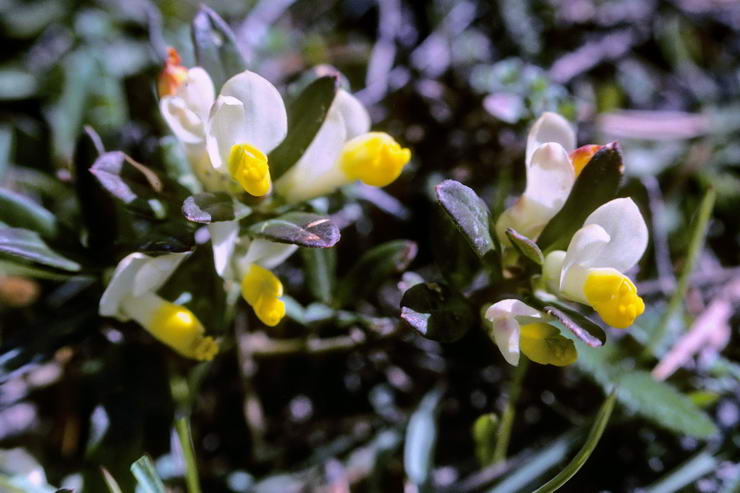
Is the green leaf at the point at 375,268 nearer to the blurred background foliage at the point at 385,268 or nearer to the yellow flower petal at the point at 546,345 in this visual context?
the blurred background foliage at the point at 385,268

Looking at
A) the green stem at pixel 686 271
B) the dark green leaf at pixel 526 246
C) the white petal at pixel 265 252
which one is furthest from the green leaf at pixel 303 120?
the green stem at pixel 686 271

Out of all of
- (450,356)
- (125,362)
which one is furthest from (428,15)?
(125,362)

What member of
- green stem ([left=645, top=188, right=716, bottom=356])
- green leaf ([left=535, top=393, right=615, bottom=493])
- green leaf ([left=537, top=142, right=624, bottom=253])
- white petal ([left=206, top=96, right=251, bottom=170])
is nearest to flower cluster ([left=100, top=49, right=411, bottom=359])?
white petal ([left=206, top=96, right=251, bottom=170])

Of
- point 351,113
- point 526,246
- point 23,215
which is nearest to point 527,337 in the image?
point 526,246

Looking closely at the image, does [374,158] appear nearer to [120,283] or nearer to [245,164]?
[245,164]

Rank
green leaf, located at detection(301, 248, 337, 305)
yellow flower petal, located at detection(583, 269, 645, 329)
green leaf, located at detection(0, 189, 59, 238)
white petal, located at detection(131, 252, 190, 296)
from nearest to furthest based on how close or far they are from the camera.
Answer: yellow flower petal, located at detection(583, 269, 645, 329) → white petal, located at detection(131, 252, 190, 296) → green leaf, located at detection(0, 189, 59, 238) → green leaf, located at detection(301, 248, 337, 305)

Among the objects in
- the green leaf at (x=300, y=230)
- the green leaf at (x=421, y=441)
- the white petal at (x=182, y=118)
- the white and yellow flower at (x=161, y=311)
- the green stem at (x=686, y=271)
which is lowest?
the green leaf at (x=421, y=441)

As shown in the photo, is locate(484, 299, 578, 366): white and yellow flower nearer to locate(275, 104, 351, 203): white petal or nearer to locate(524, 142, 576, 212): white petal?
locate(524, 142, 576, 212): white petal
